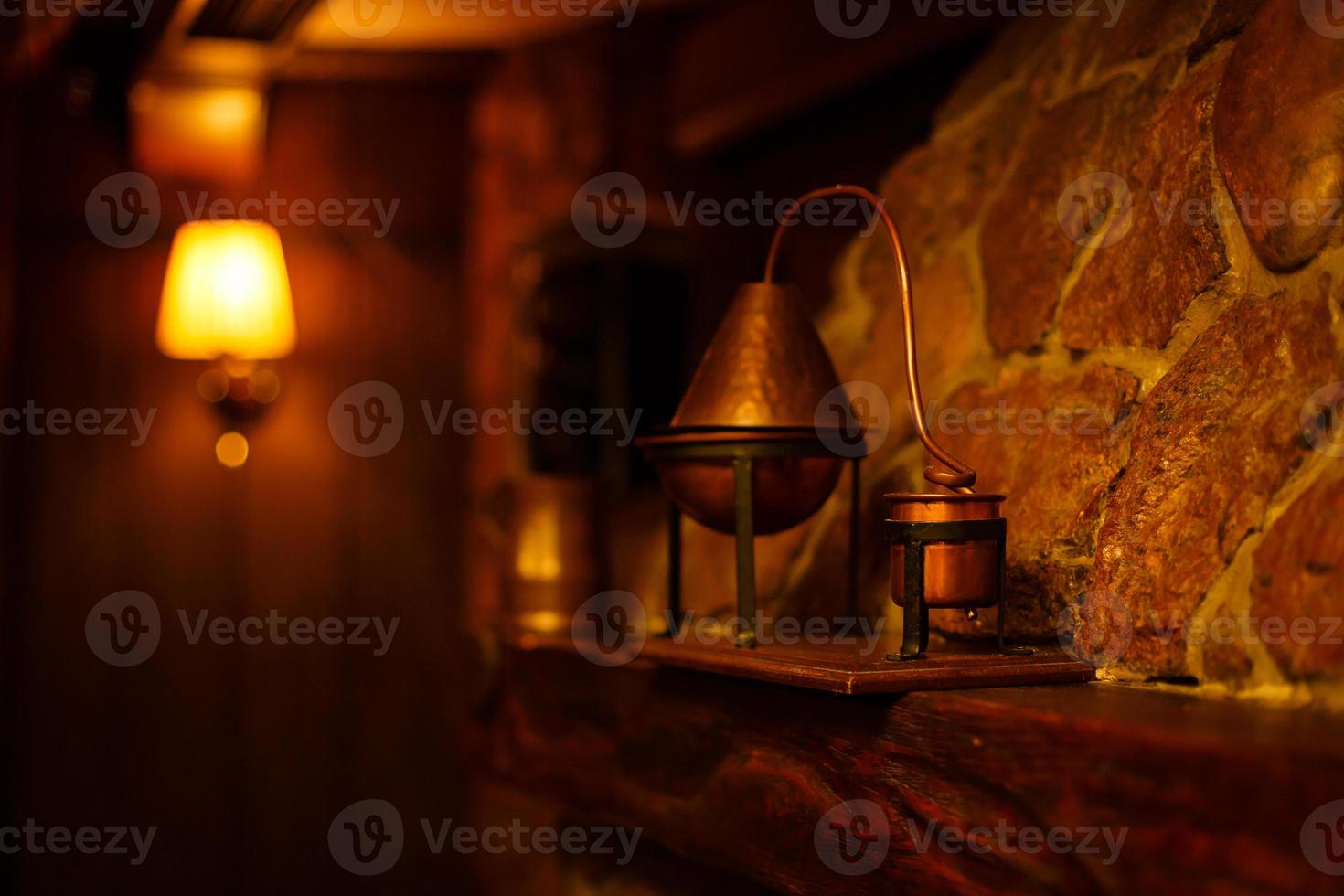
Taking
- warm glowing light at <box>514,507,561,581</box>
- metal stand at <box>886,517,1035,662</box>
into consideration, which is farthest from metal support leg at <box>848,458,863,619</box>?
warm glowing light at <box>514,507,561,581</box>

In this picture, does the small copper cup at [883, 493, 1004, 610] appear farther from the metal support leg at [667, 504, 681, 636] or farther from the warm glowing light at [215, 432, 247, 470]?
the warm glowing light at [215, 432, 247, 470]

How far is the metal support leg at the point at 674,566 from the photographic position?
2.28m

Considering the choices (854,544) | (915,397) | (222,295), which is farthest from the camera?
(222,295)

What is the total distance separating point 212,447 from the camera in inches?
143

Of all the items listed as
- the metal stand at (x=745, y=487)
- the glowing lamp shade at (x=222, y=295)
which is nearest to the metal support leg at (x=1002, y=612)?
the metal stand at (x=745, y=487)

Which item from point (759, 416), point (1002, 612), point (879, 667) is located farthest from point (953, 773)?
point (759, 416)

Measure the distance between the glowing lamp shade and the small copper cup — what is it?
2.27 metres

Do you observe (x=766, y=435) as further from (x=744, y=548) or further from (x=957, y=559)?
(x=957, y=559)

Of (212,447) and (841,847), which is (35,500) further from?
(841,847)

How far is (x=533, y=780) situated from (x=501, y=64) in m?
2.02

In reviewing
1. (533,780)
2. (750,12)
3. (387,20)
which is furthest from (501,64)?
(533,780)

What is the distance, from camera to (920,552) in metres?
1.73

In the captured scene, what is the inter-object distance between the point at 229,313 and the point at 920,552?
91.9 inches

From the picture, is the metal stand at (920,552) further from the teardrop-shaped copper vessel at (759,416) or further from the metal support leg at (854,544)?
the metal support leg at (854,544)
